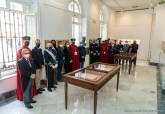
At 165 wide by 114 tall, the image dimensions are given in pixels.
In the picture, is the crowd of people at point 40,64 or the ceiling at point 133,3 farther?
the ceiling at point 133,3

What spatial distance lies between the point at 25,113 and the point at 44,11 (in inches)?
114

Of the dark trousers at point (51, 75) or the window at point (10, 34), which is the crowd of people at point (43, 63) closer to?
the dark trousers at point (51, 75)

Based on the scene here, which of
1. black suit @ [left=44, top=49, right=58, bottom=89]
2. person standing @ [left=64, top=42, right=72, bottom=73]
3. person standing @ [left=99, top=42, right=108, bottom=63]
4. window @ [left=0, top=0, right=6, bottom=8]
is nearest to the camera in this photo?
window @ [left=0, top=0, right=6, bottom=8]

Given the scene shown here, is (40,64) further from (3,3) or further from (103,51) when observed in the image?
(103,51)

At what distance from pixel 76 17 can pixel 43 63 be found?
313cm

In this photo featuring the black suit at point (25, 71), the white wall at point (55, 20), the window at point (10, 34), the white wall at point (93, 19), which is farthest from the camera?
the white wall at point (93, 19)

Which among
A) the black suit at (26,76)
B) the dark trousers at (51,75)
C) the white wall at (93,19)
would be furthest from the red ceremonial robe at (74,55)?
the black suit at (26,76)

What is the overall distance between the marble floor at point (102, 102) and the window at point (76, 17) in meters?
2.73

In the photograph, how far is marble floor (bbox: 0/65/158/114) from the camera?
2.89 m

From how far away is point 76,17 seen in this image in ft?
19.7

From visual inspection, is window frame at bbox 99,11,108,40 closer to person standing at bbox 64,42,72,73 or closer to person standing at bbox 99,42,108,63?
person standing at bbox 99,42,108,63

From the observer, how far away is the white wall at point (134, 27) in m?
9.61

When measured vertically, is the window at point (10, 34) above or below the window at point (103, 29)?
below

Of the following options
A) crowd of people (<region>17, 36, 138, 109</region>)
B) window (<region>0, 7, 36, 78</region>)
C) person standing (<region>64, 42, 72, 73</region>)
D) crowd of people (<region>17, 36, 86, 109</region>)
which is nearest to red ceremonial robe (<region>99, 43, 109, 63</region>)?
crowd of people (<region>17, 36, 138, 109</region>)
